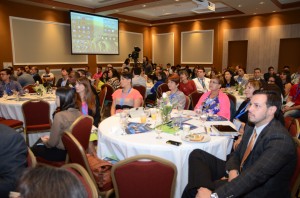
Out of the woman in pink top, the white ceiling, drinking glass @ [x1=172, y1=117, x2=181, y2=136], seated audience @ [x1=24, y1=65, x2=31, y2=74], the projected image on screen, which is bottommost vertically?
drinking glass @ [x1=172, y1=117, x2=181, y2=136]

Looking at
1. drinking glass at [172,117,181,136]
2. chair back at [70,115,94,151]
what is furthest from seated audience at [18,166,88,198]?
drinking glass at [172,117,181,136]

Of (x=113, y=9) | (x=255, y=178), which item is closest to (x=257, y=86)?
(x=255, y=178)

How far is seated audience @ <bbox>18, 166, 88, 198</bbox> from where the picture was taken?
84 cm

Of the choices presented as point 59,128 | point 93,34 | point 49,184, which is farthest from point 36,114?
point 93,34

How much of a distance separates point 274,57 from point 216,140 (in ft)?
36.1

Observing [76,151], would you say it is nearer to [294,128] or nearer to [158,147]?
[158,147]

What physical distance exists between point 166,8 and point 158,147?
10.9 metres

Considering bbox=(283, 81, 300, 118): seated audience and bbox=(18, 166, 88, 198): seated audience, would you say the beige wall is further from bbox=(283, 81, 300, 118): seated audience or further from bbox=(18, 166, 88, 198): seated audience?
bbox=(18, 166, 88, 198): seated audience

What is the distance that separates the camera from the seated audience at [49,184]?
2.75 feet

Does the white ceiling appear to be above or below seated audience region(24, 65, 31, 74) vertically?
above

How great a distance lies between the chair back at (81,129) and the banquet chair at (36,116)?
1922 millimetres

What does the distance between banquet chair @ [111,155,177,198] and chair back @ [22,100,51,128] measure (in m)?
3.09

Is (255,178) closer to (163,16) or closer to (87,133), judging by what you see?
(87,133)

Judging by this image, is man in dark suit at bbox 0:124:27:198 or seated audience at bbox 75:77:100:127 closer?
man in dark suit at bbox 0:124:27:198
